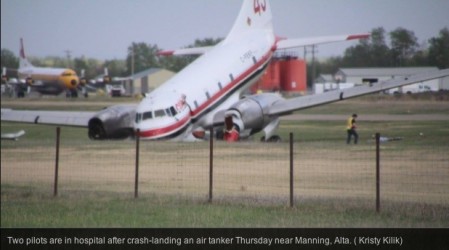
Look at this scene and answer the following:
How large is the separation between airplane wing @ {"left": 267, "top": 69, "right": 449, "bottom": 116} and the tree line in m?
0.21

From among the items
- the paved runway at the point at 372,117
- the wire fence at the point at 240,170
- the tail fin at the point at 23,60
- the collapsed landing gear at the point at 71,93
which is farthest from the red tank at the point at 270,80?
→ the tail fin at the point at 23,60

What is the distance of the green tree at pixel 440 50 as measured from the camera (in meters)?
10.5

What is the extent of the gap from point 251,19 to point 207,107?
2509 mm

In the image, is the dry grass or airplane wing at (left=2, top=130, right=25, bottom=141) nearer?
the dry grass

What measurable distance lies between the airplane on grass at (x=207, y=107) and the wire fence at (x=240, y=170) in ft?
3.94

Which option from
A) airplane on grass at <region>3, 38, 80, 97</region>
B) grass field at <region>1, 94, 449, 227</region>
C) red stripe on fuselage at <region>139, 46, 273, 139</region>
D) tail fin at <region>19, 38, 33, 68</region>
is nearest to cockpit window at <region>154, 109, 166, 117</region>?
red stripe on fuselage at <region>139, 46, 273, 139</region>

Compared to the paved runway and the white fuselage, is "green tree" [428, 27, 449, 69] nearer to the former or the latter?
the paved runway

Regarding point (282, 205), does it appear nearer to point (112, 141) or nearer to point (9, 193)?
point (9, 193)

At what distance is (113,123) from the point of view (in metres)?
18.5

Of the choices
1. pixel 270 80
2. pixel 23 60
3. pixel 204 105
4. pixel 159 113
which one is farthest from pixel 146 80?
pixel 23 60

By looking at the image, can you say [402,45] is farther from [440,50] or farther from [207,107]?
[207,107]

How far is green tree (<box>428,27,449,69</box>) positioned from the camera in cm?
1045

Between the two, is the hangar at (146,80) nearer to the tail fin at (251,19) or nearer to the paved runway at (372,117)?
the tail fin at (251,19)
